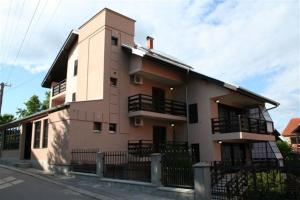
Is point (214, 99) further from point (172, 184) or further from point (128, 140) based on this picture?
point (172, 184)

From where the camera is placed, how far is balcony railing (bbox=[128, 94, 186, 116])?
2025 centimetres

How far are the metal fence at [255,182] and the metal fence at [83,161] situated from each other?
294 inches

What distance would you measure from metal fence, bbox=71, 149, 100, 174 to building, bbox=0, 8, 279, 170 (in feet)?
1.64

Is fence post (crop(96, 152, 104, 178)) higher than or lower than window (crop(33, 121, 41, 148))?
lower

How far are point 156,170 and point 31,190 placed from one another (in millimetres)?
4902

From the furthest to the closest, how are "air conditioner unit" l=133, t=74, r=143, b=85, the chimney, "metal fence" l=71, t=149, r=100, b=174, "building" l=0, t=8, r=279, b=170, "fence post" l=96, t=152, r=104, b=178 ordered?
the chimney → "air conditioner unit" l=133, t=74, r=143, b=85 → "building" l=0, t=8, r=279, b=170 → "metal fence" l=71, t=149, r=100, b=174 → "fence post" l=96, t=152, r=104, b=178

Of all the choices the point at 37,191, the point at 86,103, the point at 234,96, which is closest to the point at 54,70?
the point at 86,103

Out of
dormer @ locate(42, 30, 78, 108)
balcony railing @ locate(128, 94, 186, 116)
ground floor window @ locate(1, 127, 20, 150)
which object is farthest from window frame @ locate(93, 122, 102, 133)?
ground floor window @ locate(1, 127, 20, 150)

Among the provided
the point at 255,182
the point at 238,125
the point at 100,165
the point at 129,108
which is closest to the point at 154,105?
the point at 129,108

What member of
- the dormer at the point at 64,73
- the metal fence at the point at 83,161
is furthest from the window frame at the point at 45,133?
the dormer at the point at 64,73

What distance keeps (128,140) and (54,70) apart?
1206 centimetres

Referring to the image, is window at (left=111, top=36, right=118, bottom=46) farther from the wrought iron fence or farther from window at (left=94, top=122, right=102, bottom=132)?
the wrought iron fence

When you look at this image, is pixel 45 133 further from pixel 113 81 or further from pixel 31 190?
pixel 31 190

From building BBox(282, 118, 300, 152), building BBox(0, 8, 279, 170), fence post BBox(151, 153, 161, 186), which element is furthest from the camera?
building BBox(282, 118, 300, 152)
